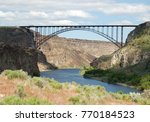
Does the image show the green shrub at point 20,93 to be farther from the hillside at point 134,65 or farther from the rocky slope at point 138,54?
the rocky slope at point 138,54

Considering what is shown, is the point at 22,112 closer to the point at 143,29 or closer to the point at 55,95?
the point at 55,95

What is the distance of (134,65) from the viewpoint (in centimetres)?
12512

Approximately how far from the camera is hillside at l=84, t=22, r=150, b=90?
100312 mm

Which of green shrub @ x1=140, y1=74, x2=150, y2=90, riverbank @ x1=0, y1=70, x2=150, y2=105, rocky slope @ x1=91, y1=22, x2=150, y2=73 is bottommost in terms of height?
green shrub @ x1=140, y1=74, x2=150, y2=90

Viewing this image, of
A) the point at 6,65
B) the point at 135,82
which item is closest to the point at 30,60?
the point at 6,65

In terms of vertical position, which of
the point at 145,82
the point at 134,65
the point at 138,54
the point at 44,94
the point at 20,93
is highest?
the point at 20,93

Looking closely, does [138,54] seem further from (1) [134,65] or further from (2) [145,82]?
(2) [145,82]

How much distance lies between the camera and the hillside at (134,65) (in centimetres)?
10031

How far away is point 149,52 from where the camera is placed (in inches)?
4899

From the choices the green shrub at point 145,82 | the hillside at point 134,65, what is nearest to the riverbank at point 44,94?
the green shrub at point 145,82

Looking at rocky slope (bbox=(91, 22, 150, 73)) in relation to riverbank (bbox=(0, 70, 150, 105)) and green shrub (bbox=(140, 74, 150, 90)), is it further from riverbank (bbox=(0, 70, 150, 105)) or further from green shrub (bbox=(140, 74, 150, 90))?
riverbank (bbox=(0, 70, 150, 105))

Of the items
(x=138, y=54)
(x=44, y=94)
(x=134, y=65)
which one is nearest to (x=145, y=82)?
(x=134, y=65)

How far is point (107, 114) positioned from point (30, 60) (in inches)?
4390

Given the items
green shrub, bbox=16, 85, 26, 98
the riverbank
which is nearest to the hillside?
the riverbank
